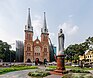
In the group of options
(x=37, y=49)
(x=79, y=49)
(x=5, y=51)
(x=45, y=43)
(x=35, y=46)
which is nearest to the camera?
(x=79, y=49)

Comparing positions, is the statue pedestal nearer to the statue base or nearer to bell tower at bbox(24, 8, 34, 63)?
the statue base

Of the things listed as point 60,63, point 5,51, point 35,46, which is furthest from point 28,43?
point 60,63

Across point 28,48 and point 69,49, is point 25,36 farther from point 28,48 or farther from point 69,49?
point 69,49

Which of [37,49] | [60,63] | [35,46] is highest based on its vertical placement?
[35,46]

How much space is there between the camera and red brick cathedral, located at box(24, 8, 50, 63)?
9132 cm

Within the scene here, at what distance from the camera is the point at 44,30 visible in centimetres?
9912

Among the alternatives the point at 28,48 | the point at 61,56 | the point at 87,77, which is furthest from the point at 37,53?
the point at 87,77

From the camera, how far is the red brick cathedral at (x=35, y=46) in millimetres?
91319

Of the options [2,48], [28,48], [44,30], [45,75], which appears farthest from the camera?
[44,30]

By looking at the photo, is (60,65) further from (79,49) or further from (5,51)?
(5,51)

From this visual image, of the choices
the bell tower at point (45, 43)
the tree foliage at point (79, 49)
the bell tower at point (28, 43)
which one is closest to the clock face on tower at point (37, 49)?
the bell tower at point (45, 43)

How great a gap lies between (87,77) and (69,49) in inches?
2899

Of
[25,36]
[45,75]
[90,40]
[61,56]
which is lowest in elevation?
[45,75]

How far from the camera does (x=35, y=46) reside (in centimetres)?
9562
